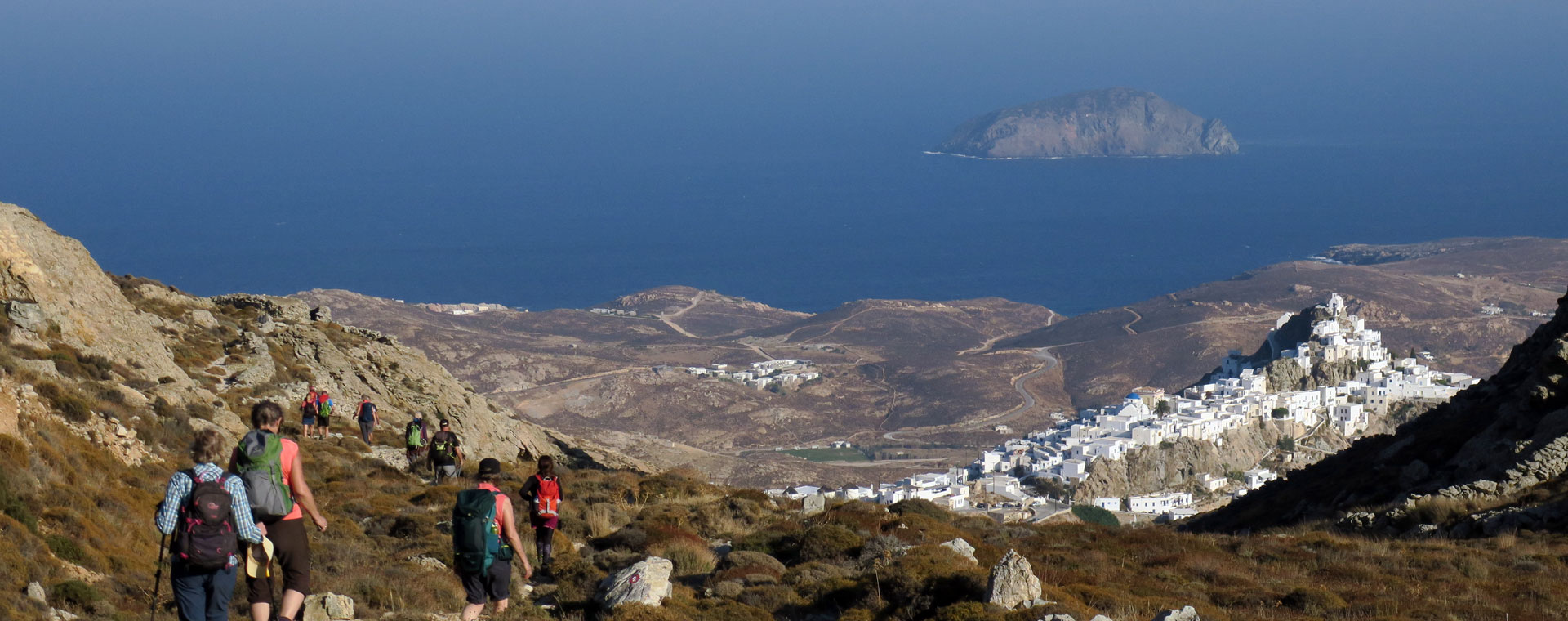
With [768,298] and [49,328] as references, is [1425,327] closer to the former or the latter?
[768,298]

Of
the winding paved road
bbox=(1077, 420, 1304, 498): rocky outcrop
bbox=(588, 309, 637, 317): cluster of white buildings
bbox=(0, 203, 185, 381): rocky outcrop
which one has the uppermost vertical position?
bbox=(588, 309, 637, 317): cluster of white buildings

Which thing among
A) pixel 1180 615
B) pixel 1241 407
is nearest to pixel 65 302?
pixel 1180 615

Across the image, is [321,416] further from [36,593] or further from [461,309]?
[461,309]

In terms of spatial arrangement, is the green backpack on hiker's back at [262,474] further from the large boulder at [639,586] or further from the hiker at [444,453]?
the hiker at [444,453]

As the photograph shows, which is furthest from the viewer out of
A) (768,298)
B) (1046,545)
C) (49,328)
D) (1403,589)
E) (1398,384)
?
Answer: (768,298)

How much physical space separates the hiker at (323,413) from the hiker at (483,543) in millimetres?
12659

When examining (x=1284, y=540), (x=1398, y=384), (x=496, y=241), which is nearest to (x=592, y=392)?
(x=1398, y=384)

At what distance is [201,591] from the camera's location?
7.84 metres

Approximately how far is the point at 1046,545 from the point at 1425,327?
106855mm

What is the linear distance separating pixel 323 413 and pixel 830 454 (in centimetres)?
5692

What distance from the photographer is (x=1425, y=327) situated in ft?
358

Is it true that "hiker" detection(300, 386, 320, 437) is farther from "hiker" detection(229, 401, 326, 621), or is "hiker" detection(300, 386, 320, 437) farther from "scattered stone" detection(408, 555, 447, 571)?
"hiker" detection(229, 401, 326, 621)

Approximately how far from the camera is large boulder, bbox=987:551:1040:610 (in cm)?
995

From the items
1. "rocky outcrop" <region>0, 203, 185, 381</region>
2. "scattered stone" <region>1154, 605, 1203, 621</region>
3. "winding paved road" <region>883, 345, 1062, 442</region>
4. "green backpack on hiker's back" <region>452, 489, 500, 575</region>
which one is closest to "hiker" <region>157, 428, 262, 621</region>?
"green backpack on hiker's back" <region>452, 489, 500, 575</region>
